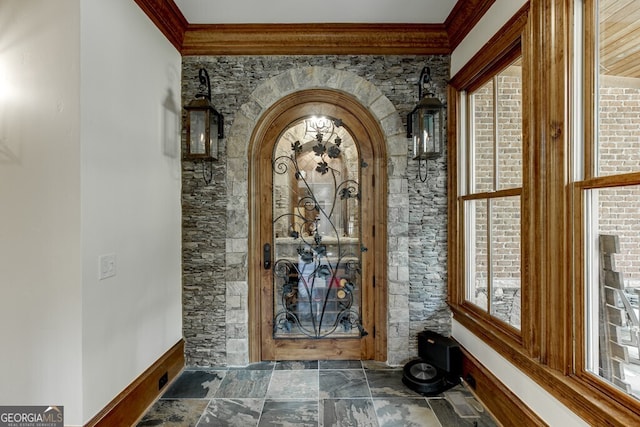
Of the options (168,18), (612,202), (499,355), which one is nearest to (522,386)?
(499,355)

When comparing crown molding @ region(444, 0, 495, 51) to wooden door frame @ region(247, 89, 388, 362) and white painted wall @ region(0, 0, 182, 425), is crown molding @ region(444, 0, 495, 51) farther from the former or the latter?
white painted wall @ region(0, 0, 182, 425)

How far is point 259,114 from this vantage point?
2844 millimetres

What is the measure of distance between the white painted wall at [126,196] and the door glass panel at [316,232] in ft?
3.06

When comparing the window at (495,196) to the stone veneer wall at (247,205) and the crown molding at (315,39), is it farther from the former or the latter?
the crown molding at (315,39)

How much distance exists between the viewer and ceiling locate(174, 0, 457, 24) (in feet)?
8.08

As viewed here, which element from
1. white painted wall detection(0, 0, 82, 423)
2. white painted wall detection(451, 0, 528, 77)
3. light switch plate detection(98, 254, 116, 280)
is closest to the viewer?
white painted wall detection(0, 0, 82, 423)

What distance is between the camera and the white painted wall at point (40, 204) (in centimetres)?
165

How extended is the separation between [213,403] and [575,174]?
8.94ft

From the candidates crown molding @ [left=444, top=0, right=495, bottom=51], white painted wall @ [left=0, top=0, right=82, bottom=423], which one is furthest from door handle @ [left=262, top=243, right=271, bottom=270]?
crown molding @ [left=444, top=0, right=495, bottom=51]

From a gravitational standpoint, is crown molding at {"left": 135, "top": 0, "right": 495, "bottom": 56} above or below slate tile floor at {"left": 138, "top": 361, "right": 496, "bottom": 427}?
above

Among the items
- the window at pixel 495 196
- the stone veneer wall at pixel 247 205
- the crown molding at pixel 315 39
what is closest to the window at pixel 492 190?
the window at pixel 495 196

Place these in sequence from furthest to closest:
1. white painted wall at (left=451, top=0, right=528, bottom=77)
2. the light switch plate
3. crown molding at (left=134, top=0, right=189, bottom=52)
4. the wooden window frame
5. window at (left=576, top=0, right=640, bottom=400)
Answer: crown molding at (left=134, top=0, right=189, bottom=52) < white painted wall at (left=451, top=0, right=528, bottom=77) < the light switch plate < the wooden window frame < window at (left=576, top=0, right=640, bottom=400)

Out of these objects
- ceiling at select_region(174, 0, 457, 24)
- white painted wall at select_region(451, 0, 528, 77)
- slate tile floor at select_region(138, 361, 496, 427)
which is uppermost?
ceiling at select_region(174, 0, 457, 24)

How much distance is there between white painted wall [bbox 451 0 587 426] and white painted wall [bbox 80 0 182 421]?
97.3 inches
